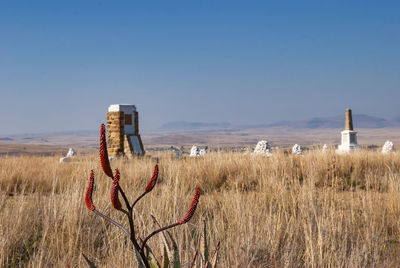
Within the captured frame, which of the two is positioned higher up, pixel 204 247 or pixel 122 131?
pixel 122 131

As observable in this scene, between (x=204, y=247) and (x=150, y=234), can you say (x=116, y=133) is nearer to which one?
(x=204, y=247)

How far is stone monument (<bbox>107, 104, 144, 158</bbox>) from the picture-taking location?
14.6 m

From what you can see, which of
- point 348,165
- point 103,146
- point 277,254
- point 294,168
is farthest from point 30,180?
point 103,146

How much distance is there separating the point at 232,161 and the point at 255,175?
1.53m

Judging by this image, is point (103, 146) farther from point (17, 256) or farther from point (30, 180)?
point (30, 180)

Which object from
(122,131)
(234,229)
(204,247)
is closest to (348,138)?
(122,131)

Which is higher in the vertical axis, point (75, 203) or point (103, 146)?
point (103, 146)

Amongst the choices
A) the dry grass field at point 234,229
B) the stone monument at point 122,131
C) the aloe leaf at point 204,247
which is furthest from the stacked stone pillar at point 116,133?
the aloe leaf at point 204,247

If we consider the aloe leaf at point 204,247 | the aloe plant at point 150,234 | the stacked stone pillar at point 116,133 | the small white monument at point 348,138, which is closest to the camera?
the aloe plant at point 150,234

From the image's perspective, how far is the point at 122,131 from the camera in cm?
1480

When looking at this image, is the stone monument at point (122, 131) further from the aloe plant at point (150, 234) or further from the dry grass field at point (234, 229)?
the aloe plant at point (150, 234)

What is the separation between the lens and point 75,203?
4.03 metres

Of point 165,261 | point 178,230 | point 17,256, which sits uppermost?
point 165,261

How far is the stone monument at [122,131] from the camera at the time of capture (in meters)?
14.6
